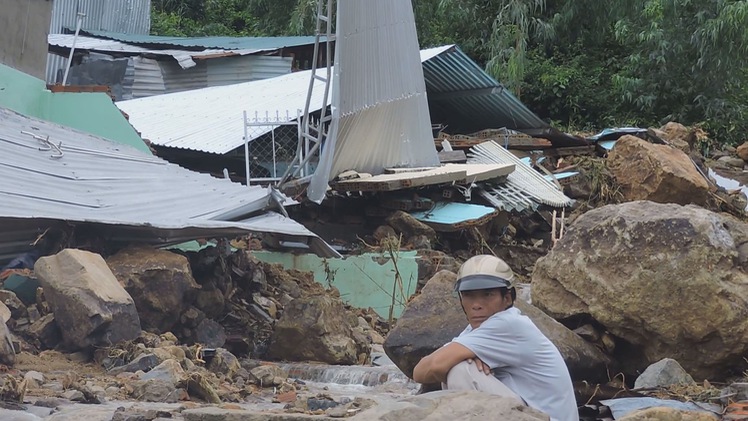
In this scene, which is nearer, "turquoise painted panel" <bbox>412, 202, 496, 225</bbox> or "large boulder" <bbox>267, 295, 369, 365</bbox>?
"large boulder" <bbox>267, 295, 369, 365</bbox>

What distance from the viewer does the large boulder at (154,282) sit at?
932 cm

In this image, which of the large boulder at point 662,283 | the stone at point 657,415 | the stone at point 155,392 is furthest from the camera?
the large boulder at point 662,283

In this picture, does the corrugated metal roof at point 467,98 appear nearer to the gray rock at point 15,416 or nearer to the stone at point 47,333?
the stone at point 47,333

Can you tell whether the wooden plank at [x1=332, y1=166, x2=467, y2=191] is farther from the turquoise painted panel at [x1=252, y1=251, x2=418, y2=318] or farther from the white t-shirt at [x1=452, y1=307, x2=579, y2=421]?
the white t-shirt at [x1=452, y1=307, x2=579, y2=421]

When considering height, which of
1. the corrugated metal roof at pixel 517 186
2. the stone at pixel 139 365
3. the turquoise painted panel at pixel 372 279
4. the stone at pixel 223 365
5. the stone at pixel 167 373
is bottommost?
the turquoise painted panel at pixel 372 279

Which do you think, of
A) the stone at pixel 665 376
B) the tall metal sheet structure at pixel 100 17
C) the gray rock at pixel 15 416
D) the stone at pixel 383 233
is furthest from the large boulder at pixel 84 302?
the tall metal sheet structure at pixel 100 17

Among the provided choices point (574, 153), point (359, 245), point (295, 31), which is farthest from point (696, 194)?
point (295, 31)

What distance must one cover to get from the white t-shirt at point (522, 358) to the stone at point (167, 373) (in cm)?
336

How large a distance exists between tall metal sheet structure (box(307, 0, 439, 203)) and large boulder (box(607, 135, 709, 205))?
10.1 ft

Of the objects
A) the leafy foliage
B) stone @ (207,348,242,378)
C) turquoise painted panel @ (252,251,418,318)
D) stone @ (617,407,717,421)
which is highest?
the leafy foliage

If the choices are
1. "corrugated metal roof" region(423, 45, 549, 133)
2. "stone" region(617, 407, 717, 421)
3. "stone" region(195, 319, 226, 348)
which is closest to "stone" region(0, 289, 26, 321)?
"stone" region(195, 319, 226, 348)

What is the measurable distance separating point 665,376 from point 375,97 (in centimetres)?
867

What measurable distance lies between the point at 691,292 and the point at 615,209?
868mm

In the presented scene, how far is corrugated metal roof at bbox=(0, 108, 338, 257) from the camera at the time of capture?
9.06m
